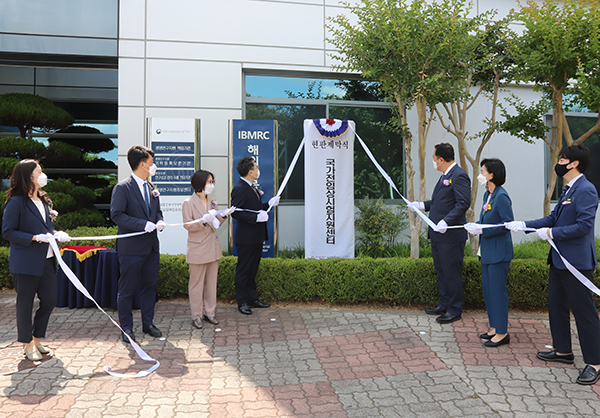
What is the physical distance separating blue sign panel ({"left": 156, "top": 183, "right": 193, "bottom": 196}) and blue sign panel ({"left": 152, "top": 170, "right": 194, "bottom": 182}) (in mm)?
102

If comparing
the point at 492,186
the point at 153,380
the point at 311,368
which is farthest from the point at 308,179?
the point at 153,380

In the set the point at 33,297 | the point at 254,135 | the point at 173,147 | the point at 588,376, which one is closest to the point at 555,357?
the point at 588,376

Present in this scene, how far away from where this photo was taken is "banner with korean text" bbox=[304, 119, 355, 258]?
6.95m

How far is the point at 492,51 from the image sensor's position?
284 inches

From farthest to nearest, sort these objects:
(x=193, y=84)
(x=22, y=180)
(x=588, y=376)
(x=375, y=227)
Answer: (x=193, y=84) → (x=375, y=227) → (x=22, y=180) → (x=588, y=376)

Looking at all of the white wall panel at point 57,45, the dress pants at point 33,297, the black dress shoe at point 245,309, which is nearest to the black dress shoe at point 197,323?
the black dress shoe at point 245,309

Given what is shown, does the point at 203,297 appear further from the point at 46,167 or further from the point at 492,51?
the point at 46,167

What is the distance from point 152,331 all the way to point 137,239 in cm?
102

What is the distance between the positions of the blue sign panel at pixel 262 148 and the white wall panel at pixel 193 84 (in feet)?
3.52

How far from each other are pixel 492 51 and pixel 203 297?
5.96 m

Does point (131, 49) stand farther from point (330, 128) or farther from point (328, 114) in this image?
point (330, 128)

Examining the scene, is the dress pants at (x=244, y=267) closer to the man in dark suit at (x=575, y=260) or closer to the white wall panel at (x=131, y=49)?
the man in dark suit at (x=575, y=260)

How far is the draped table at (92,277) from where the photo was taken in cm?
566

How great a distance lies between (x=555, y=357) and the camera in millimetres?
4113
